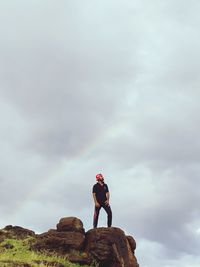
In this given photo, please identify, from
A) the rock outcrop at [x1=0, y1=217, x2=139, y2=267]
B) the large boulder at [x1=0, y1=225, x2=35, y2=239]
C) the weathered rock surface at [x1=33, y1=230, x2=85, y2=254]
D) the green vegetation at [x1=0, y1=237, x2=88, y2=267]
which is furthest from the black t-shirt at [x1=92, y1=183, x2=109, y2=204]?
the large boulder at [x1=0, y1=225, x2=35, y2=239]

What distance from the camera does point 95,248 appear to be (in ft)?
85.7

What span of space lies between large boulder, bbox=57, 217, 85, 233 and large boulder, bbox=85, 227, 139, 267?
0.68 metres

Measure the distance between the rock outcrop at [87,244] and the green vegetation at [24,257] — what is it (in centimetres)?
65

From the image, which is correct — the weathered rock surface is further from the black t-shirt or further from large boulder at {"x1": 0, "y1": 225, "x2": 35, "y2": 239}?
large boulder at {"x1": 0, "y1": 225, "x2": 35, "y2": 239}

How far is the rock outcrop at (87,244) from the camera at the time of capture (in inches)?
1016

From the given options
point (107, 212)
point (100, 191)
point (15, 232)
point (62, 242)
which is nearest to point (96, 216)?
point (107, 212)

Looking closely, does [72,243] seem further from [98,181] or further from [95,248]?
[98,181]

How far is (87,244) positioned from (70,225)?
5.71 feet

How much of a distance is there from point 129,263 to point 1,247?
7864 mm

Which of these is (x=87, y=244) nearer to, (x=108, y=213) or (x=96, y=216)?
(x=96, y=216)

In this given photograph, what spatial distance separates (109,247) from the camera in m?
26.2

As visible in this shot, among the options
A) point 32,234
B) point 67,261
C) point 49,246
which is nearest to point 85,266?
point 67,261

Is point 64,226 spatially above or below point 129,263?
above

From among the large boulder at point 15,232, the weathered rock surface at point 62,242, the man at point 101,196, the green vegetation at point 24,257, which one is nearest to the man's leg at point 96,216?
the man at point 101,196
